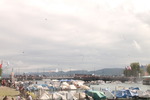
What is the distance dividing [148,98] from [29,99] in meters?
19.3

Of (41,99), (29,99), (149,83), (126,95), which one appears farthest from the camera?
(149,83)

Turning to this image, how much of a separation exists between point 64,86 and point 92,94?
1766 inches

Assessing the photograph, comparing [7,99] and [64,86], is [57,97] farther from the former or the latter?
[64,86]

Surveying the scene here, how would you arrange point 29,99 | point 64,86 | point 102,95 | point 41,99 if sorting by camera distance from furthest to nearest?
1. point 64,86
2. point 102,95
3. point 41,99
4. point 29,99

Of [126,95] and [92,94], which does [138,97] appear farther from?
[92,94]

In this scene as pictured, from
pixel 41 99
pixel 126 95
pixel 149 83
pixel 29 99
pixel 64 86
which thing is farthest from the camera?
pixel 149 83

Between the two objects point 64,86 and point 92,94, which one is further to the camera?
point 64,86

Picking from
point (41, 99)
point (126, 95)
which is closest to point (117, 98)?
point (126, 95)

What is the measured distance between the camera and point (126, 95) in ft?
155

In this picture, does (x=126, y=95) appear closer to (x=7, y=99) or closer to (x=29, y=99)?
(x=29, y=99)

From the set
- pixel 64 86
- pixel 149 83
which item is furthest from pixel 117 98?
pixel 149 83

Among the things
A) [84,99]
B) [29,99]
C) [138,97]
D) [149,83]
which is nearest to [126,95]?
[138,97]

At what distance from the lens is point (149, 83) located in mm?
151625

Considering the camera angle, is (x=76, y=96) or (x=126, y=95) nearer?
(x=76, y=96)
